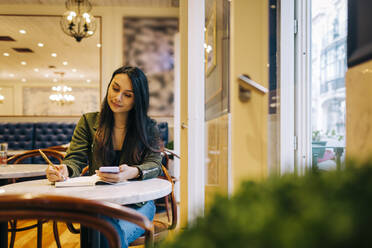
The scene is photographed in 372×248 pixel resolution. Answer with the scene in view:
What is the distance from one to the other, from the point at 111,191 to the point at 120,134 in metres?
0.66

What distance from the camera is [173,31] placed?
224 inches

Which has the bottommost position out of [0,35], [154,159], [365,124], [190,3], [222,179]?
[222,179]

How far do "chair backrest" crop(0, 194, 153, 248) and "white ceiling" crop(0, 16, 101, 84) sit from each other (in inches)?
209

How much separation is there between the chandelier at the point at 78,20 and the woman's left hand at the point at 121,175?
3.69 m

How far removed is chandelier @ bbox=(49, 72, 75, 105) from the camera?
5.71 meters

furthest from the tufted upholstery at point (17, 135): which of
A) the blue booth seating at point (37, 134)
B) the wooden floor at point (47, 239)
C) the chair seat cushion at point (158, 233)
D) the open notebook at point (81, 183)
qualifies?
the open notebook at point (81, 183)

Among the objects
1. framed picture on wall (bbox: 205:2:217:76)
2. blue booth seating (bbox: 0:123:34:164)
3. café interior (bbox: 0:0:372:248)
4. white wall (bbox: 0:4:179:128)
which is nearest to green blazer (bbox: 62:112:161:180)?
café interior (bbox: 0:0:372:248)

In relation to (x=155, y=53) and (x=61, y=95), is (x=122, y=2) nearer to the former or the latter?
(x=155, y=53)

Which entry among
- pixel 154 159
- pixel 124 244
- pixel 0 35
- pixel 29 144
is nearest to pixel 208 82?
pixel 154 159

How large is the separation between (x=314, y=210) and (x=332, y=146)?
69.2 inches

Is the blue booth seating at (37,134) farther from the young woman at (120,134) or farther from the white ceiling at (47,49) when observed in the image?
the young woman at (120,134)

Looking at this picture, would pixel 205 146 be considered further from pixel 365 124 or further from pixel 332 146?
pixel 365 124

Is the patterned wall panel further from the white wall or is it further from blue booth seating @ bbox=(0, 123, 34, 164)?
blue booth seating @ bbox=(0, 123, 34, 164)

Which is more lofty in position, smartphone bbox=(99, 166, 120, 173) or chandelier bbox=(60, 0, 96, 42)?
chandelier bbox=(60, 0, 96, 42)
